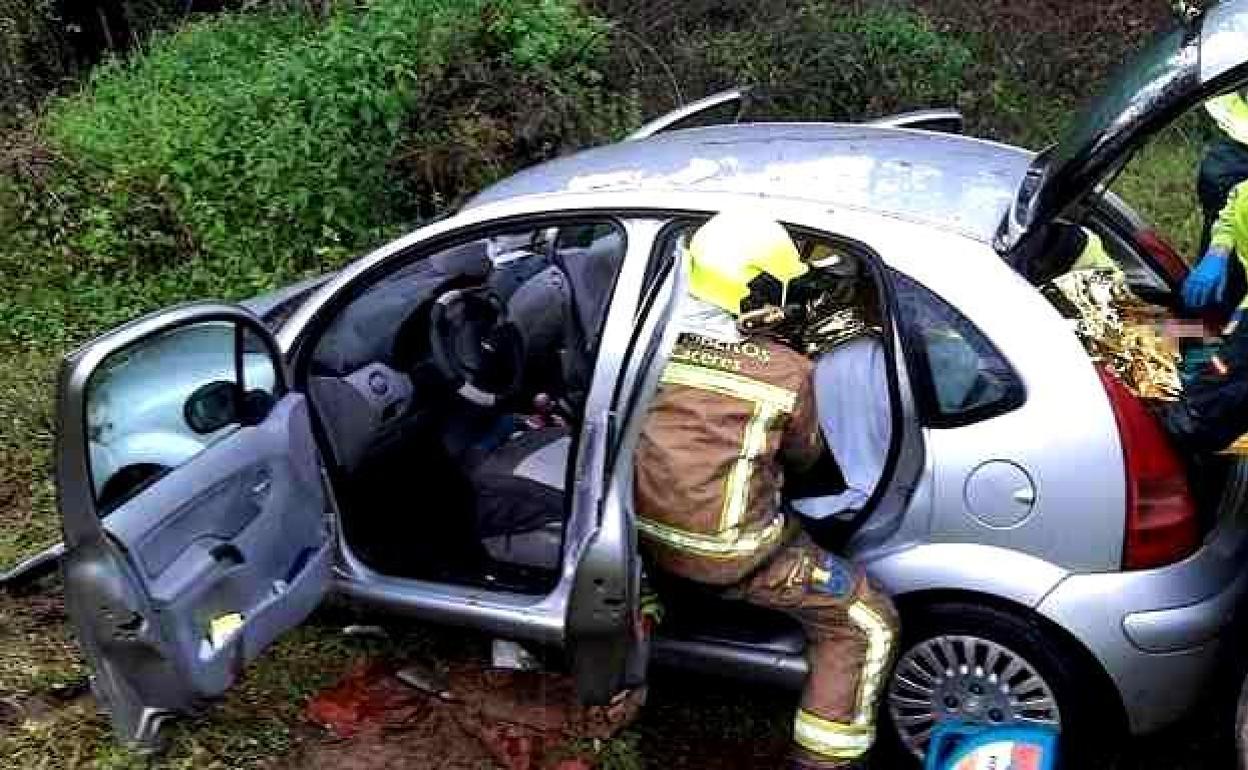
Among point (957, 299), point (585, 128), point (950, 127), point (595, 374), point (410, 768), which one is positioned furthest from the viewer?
point (585, 128)

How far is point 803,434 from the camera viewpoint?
3471 millimetres

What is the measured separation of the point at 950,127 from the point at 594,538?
2.55 metres

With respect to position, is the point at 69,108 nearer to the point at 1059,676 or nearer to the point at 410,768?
the point at 410,768

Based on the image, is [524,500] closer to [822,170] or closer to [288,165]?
[822,170]

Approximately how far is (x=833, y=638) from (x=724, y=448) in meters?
0.59

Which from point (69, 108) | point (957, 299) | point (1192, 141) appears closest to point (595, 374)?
point (957, 299)

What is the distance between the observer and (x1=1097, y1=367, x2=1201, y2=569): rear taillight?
3.34 metres

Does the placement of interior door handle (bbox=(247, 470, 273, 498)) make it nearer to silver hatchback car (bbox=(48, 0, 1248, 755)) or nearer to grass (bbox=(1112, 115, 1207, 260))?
silver hatchback car (bbox=(48, 0, 1248, 755))

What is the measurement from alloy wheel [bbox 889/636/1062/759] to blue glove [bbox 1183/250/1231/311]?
1212 millimetres

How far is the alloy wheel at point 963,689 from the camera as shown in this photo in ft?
11.8

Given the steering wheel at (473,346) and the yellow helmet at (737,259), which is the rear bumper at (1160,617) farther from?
the steering wheel at (473,346)

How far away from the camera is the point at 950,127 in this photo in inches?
202

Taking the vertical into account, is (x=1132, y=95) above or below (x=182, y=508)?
above

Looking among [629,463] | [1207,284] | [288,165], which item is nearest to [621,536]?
[629,463]
